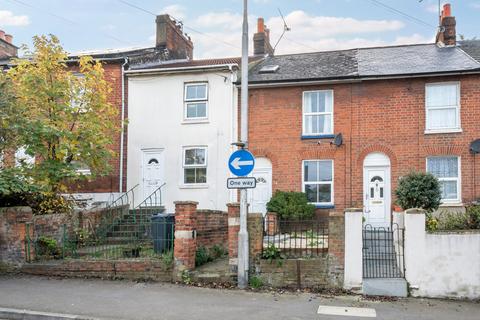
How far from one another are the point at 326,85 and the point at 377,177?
3.71 metres

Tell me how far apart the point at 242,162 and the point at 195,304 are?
10.5 feet

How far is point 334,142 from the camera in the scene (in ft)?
58.7

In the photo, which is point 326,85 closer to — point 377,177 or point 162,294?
point 377,177

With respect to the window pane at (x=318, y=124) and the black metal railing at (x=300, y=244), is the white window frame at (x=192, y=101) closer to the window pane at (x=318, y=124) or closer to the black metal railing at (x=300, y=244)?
the window pane at (x=318, y=124)

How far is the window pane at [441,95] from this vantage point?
17.3 metres

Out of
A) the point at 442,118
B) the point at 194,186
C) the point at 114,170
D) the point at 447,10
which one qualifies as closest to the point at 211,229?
the point at 194,186

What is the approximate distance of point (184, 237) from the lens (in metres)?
11.2

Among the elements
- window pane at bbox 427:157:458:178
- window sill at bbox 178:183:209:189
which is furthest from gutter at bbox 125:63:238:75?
window pane at bbox 427:157:458:178

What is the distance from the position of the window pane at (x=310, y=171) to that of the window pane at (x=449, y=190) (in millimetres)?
4206

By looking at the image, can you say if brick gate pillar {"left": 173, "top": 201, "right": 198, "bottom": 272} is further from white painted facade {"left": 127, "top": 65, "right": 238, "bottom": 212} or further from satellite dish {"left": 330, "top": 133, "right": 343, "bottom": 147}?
satellite dish {"left": 330, "top": 133, "right": 343, "bottom": 147}

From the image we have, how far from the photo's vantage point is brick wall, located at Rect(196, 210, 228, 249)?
12.5 meters

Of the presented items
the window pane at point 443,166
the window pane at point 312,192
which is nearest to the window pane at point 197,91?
the window pane at point 312,192

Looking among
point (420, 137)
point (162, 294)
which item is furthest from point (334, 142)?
point (162, 294)

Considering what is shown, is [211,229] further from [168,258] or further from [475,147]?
[475,147]
